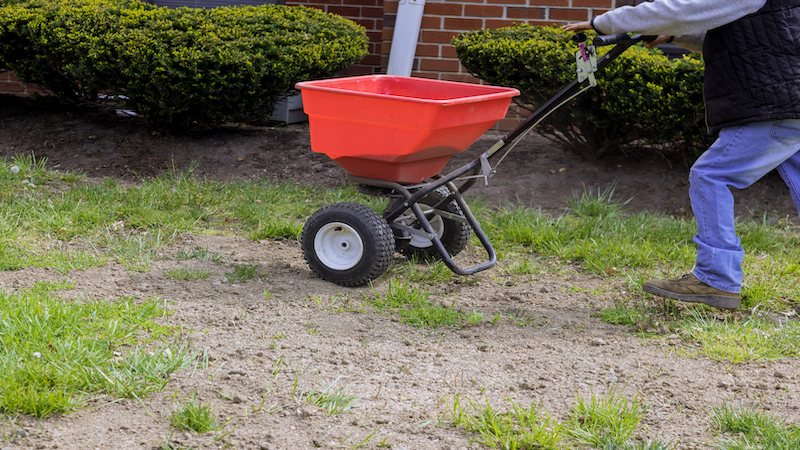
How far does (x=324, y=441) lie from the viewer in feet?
6.57

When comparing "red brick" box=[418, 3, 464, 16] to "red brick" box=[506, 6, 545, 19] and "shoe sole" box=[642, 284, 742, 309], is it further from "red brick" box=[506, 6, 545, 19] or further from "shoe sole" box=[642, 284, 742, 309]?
"shoe sole" box=[642, 284, 742, 309]

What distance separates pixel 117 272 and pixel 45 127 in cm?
319

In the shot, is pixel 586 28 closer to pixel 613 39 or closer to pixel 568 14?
pixel 613 39

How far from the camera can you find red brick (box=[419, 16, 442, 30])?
588cm

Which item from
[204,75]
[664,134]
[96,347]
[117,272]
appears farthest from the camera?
[204,75]

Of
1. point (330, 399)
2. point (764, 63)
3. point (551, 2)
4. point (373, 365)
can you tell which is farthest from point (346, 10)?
point (330, 399)

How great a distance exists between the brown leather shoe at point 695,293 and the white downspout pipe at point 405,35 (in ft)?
9.94

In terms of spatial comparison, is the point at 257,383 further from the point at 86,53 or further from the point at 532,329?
the point at 86,53

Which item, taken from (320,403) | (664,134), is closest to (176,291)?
(320,403)

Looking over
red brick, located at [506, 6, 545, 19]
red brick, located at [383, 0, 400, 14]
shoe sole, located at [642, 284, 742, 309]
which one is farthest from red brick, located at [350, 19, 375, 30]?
shoe sole, located at [642, 284, 742, 309]

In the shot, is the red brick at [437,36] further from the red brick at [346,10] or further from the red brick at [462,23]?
the red brick at [346,10]

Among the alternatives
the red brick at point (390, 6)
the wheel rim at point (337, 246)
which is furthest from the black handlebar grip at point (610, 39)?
the red brick at point (390, 6)

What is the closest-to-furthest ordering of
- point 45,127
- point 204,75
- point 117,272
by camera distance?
point 117,272
point 204,75
point 45,127

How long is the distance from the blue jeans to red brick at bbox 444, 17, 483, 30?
127 inches
